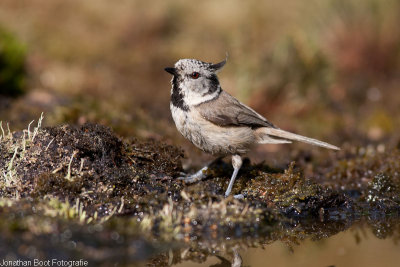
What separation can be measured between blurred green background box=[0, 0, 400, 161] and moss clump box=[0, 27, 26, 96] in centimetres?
2

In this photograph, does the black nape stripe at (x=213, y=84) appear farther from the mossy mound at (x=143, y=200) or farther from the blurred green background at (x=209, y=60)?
the blurred green background at (x=209, y=60)

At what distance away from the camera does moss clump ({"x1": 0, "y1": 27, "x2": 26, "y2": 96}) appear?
408 inches

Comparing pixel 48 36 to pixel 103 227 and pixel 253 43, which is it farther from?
pixel 103 227

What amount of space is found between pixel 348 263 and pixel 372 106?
7.46 metres

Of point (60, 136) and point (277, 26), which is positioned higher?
point (277, 26)

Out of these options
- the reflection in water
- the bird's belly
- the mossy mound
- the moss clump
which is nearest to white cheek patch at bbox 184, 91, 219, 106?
the bird's belly

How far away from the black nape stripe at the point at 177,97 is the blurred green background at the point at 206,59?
2417 millimetres

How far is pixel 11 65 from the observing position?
34.7 ft

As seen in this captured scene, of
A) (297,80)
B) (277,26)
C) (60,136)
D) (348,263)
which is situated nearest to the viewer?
(348,263)

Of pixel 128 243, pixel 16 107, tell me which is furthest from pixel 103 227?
pixel 16 107

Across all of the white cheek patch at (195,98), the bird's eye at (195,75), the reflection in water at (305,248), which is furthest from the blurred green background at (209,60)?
the reflection in water at (305,248)

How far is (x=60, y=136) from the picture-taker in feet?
20.0

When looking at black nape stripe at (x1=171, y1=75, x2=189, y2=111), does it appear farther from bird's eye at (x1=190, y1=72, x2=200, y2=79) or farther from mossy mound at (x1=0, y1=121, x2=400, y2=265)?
mossy mound at (x1=0, y1=121, x2=400, y2=265)

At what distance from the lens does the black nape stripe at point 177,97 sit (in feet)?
21.1
